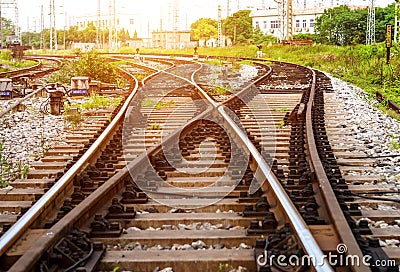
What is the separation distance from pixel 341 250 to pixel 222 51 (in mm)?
43992

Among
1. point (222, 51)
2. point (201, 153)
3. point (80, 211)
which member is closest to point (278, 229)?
point (80, 211)

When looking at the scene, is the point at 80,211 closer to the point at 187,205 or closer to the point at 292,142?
the point at 187,205

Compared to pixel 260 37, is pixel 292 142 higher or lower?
lower

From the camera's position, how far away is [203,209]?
4.26 m

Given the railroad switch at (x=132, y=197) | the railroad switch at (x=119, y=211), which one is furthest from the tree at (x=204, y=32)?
the railroad switch at (x=119, y=211)

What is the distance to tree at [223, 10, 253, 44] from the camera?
3622 inches

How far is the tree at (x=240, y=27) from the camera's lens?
92.0 meters

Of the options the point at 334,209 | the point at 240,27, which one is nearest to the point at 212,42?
the point at 240,27

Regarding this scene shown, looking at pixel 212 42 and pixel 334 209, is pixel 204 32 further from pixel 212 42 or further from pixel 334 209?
pixel 334 209

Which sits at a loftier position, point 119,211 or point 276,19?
point 276,19

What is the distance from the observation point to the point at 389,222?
4012 mm

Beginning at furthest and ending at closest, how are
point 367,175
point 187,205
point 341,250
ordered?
point 367,175 < point 187,205 < point 341,250

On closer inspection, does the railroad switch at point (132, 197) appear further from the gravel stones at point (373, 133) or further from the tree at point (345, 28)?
the tree at point (345, 28)

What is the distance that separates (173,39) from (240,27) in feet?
44.0
